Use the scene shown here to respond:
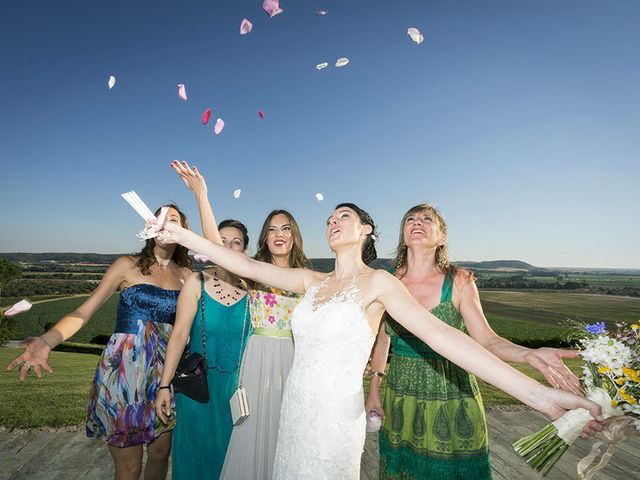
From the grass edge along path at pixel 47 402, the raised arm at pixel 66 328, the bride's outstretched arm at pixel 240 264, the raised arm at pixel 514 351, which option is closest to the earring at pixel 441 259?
the raised arm at pixel 514 351

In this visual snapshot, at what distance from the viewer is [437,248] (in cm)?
344

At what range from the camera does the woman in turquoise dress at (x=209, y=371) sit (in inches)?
135

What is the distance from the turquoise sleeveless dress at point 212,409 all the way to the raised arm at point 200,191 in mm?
618

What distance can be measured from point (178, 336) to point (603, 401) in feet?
10.1

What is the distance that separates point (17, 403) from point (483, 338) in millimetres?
7986

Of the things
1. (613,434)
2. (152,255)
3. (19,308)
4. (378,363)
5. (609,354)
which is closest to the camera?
(613,434)

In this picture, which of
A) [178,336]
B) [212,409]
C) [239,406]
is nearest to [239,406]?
[239,406]

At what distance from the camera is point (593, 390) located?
1.90 meters

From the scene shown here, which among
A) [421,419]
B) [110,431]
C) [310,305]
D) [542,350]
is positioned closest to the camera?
[542,350]

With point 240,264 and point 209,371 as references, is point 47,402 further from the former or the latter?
point 240,264

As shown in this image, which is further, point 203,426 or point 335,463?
point 203,426

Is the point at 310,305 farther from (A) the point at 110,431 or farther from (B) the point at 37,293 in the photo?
(B) the point at 37,293

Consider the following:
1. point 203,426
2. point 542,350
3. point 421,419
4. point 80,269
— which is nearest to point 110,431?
point 203,426

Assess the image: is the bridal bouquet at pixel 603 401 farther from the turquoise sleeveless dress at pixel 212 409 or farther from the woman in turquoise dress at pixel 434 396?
the turquoise sleeveless dress at pixel 212 409
